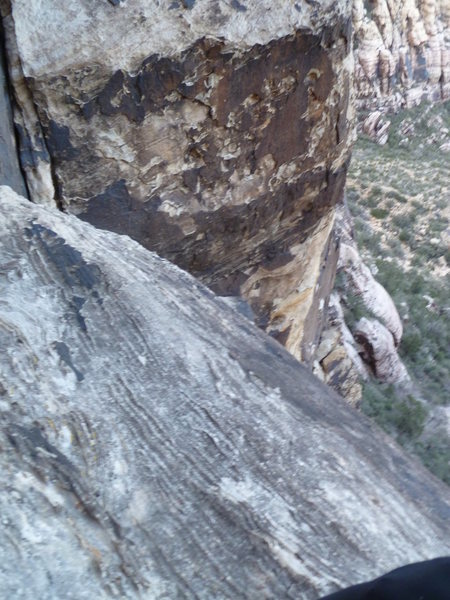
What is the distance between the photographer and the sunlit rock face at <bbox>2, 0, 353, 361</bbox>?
2.47 meters

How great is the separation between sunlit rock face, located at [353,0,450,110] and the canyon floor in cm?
115

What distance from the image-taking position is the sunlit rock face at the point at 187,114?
8.10 feet

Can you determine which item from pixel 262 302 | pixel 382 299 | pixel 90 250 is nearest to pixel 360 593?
pixel 90 250

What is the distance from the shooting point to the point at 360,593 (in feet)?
3.25

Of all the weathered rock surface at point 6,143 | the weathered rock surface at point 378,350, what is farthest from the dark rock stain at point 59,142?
the weathered rock surface at point 378,350

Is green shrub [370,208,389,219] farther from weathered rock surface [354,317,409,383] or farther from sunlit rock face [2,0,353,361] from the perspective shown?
sunlit rock face [2,0,353,361]

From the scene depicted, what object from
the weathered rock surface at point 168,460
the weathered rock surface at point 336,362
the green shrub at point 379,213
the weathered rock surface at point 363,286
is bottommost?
the weathered rock surface at point 168,460

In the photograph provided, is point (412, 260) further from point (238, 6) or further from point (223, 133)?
point (238, 6)

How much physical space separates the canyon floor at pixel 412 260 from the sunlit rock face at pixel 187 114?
13.0ft

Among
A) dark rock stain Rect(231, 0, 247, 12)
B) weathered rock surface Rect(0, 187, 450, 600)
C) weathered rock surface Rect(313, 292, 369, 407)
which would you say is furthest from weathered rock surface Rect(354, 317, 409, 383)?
weathered rock surface Rect(0, 187, 450, 600)

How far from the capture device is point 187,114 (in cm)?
277

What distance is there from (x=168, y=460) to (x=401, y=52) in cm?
1980

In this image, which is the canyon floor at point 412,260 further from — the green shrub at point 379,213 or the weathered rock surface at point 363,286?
the weathered rock surface at point 363,286

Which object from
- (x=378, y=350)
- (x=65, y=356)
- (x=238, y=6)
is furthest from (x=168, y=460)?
(x=378, y=350)
